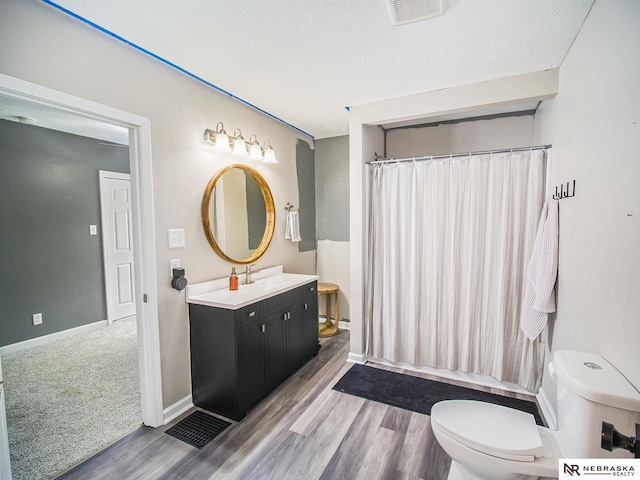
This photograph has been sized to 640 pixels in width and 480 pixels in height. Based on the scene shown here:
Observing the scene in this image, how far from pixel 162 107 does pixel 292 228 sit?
1757mm

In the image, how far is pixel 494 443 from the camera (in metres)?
1.22

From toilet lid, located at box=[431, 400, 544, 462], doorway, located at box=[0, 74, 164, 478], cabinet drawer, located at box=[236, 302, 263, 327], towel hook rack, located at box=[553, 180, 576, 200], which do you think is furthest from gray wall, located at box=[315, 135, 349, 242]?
toilet lid, located at box=[431, 400, 544, 462]

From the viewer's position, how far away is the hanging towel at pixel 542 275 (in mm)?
1948

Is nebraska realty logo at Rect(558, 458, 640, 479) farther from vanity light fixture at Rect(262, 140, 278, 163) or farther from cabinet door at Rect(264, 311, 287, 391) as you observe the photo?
vanity light fixture at Rect(262, 140, 278, 163)

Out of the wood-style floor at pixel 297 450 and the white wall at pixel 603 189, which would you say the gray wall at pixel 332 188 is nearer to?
the wood-style floor at pixel 297 450

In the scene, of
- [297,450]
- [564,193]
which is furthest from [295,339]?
[564,193]

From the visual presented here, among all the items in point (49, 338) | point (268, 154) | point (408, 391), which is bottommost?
point (408, 391)

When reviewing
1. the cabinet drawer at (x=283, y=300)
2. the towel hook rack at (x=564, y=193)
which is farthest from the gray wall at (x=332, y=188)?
the towel hook rack at (x=564, y=193)

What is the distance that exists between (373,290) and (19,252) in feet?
12.2

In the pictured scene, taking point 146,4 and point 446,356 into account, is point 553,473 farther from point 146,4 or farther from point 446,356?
point 146,4

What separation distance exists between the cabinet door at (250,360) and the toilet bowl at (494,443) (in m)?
1.26

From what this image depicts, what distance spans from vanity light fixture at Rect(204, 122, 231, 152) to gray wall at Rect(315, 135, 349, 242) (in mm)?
1628

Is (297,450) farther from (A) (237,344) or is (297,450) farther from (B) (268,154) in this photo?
(B) (268,154)

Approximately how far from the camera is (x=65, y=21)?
1.50 m
